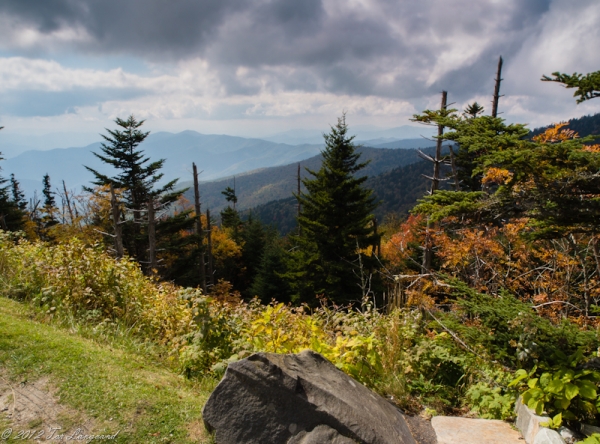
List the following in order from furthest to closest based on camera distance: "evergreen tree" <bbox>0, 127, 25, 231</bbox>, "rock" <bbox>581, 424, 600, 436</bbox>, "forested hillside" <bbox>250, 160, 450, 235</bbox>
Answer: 1. "forested hillside" <bbox>250, 160, 450, 235</bbox>
2. "evergreen tree" <bbox>0, 127, 25, 231</bbox>
3. "rock" <bbox>581, 424, 600, 436</bbox>

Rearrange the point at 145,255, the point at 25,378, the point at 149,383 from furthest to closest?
1. the point at 145,255
2. the point at 149,383
3. the point at 25,378

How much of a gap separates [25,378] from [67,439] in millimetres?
1009

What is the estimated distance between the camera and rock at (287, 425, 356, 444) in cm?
247

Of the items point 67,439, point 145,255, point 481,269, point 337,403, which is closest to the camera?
point 67,439

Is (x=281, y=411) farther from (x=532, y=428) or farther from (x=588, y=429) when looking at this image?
(x=588, y=429)

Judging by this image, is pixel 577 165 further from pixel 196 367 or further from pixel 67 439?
pixel 67 439

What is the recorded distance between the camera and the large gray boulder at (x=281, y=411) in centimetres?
254

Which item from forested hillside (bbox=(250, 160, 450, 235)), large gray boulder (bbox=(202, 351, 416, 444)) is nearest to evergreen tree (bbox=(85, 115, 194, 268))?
large gray boulder (bbox=(202, 351, 416, 444))

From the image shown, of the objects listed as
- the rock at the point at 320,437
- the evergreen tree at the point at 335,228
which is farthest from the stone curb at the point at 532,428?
the evergreen tree at the point at 335,228

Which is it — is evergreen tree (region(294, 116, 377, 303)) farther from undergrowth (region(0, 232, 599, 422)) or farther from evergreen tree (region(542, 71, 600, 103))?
evergreen tree (region(542, 71, 600, 103))

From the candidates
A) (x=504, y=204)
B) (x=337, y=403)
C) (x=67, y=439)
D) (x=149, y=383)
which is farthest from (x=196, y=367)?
(x=504, y=204)

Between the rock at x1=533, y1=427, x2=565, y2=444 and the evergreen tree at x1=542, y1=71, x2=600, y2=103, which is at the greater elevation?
the evergreen tree at x1=542, y1=71, x2=600, y2=103

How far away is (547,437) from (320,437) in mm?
1693

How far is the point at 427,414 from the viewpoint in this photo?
11.2ft
